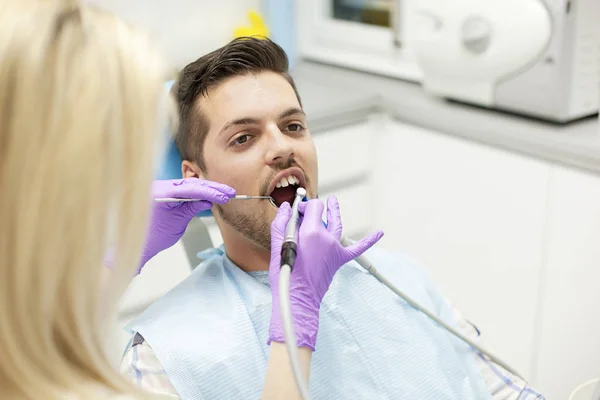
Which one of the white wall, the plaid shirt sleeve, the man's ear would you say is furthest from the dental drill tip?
the white wall

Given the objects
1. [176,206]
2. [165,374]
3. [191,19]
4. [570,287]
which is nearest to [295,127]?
[176,206]

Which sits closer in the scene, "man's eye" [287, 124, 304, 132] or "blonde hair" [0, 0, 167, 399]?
"blonde hair" [0, 0, 167, 399]

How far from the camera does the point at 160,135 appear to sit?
72 cm

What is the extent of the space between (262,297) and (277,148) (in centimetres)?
30

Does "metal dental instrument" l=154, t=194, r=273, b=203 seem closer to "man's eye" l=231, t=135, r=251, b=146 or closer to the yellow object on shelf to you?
"man's eye" l=231, t=135, r=251, b=146

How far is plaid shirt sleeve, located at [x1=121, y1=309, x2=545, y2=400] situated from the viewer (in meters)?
1.19

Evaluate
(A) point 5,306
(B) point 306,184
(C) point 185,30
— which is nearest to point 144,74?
(A) point 5,306

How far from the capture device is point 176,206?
133 centimetres

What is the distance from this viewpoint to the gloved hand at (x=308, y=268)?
3.64 ft

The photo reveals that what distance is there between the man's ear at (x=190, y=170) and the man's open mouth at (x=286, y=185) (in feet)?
0.56

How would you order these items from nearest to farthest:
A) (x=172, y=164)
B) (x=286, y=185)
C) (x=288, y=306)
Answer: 1. (x=288, y=306)
2. (x=286, y=185)
3. (x=172, y=164)

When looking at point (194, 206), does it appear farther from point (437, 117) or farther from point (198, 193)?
point (437, 117)

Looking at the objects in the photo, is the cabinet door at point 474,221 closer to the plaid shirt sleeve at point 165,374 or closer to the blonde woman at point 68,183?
the plaid shirt sleeve at point 165,374

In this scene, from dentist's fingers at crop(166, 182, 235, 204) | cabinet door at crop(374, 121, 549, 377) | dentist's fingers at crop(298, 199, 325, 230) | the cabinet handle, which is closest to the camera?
dentist's fingers at crop(298, 199, 325, 230)
